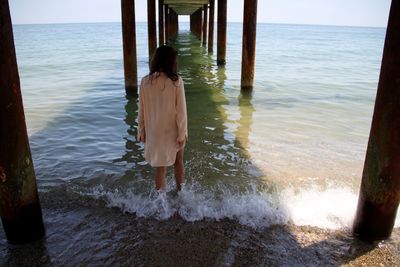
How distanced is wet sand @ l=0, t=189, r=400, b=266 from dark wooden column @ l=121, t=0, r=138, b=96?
5.27m

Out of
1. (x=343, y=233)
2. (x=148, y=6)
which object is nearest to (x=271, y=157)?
(x=343, y=233)

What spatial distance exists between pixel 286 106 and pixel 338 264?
5673 mm

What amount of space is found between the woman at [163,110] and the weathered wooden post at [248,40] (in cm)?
557

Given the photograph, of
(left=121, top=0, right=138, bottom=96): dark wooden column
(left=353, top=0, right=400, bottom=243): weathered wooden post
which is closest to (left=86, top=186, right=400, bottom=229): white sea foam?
(left=353, top=0, right=400, bottom=243): weathered wooden post

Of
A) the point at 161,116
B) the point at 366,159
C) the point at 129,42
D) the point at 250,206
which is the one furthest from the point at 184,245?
the point at 129,42

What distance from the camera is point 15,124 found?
89.5 inches

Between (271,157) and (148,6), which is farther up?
(148,6)

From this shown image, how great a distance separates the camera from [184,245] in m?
2.64

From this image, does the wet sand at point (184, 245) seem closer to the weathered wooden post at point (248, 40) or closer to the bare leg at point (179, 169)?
the bare leg at point (179, 169)

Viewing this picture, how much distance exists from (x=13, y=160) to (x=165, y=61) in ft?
4.18

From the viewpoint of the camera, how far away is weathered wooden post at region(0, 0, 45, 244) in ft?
7.05

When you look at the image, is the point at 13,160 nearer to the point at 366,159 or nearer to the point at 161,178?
the point at 161,178

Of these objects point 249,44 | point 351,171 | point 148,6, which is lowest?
point 351,171

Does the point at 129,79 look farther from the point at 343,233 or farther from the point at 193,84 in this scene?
the point at 343,233
